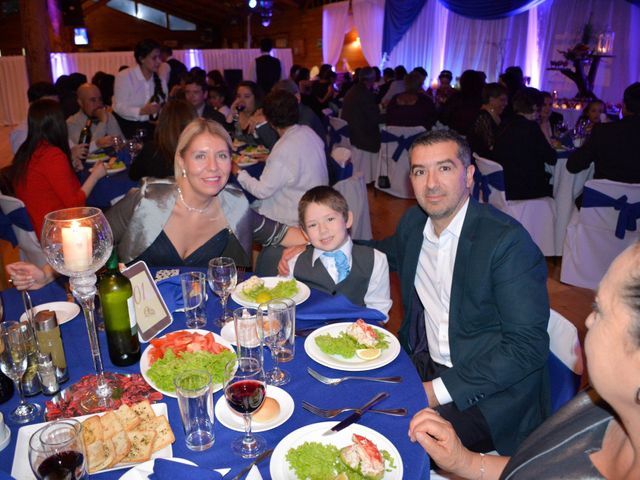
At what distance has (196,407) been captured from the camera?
4.07 feet

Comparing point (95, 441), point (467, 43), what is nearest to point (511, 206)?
point (95, 441)

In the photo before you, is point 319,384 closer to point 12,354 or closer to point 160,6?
point 12,354

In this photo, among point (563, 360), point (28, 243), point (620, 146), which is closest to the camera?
point (563, 360)

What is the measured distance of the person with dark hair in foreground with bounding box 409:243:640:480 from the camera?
37.3 inches

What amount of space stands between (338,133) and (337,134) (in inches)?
6.0

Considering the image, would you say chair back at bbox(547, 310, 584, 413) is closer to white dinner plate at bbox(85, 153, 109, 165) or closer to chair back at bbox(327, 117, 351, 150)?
white dinner plate at bbox(85, 153, 109, 165)

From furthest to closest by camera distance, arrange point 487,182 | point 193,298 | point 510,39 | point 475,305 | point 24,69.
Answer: point 24,69
point 510,39
point 487,182
point 475,305
point 193,298

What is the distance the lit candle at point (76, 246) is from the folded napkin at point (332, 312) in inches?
30.4

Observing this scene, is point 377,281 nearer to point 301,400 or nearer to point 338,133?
point 301,400

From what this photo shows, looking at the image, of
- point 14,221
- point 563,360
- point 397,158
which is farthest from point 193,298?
point 397,158

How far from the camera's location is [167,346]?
1576mm

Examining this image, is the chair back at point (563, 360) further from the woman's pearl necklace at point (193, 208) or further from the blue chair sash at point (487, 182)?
the blue chair sash at point (487, 182)

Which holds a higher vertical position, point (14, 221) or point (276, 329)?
point (276, 329)

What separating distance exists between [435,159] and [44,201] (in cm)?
271
